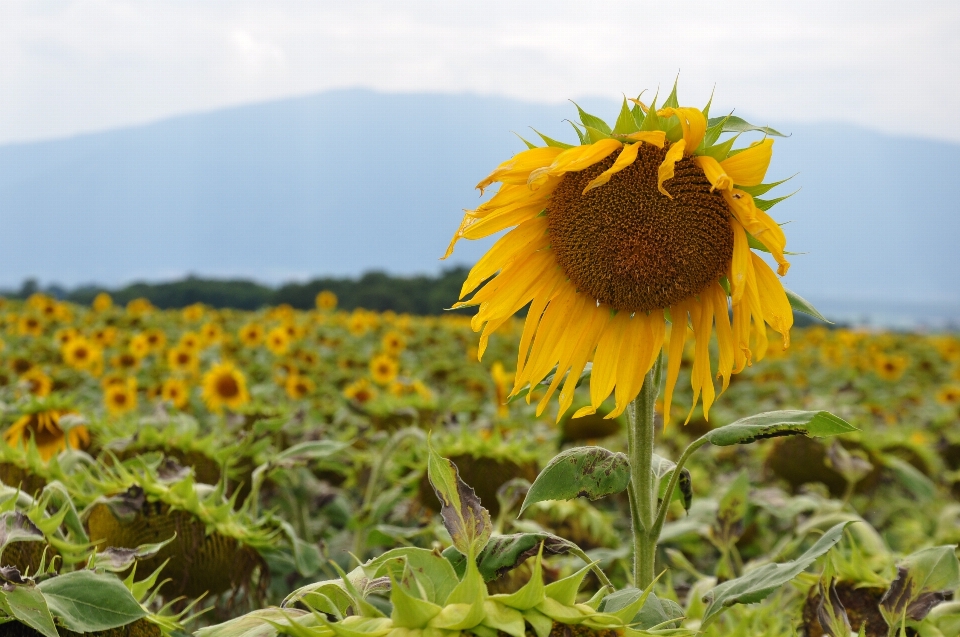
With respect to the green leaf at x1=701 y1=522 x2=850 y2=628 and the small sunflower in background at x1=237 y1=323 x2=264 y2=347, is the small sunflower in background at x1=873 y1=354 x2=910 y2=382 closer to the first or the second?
the small sunflower in background at x1=237 y1=323 x2=264 y2=347

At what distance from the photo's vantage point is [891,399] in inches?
272

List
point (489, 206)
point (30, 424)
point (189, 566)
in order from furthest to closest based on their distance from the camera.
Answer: point (30, 424) < point (189, 566) < point (489, 206)

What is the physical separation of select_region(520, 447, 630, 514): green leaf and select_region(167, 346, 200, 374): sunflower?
4908 mm

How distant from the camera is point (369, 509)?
7.39 feet

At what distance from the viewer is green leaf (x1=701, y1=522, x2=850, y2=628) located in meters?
1.00

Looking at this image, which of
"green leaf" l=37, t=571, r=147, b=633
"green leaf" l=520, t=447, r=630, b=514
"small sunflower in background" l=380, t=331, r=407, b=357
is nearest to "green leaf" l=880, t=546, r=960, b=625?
"green leaf" l=520, t=447, r=630, b=514

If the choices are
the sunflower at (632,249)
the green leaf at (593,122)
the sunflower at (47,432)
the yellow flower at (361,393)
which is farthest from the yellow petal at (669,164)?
the yellow flower at (361,393)

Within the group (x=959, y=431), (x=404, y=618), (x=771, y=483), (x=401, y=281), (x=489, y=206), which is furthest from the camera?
(x=401, y=281)

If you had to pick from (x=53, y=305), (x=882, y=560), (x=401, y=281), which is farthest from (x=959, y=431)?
(x=401, y=281)

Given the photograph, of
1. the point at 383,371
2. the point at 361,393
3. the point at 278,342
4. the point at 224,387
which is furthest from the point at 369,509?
the point at 278,342

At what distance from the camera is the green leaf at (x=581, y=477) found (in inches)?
41.3

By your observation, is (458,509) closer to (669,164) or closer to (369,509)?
(669,164)

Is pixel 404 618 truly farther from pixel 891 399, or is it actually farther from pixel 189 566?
pixel 891 399

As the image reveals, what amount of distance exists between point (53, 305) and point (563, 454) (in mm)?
7382
